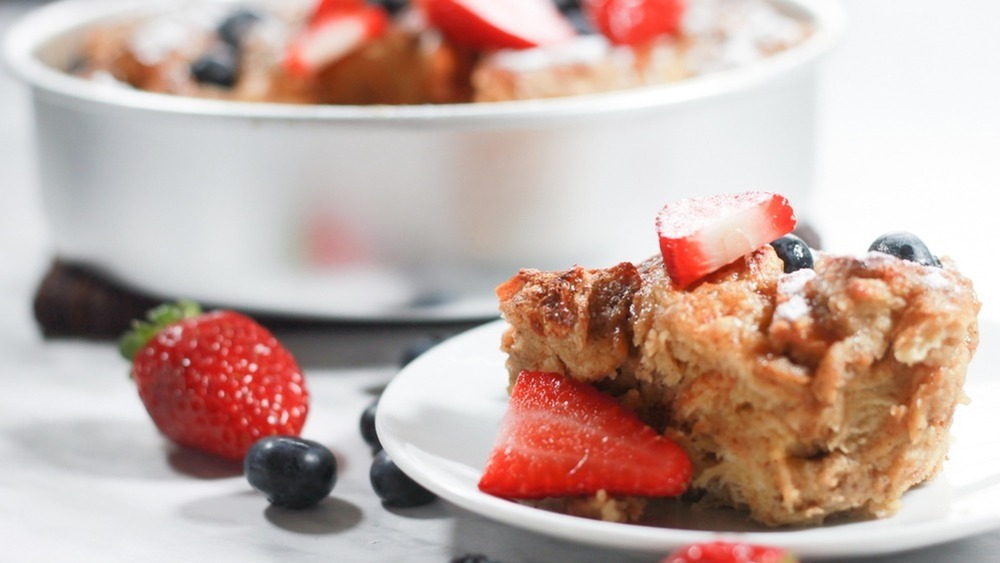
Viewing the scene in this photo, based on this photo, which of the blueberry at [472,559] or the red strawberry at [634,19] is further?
the red strawberry at [634,19]

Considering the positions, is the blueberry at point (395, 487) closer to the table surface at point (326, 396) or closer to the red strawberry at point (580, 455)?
the table surface at point (326, 396)

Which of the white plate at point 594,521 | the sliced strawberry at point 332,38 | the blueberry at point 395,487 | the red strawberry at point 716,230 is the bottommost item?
the blueberry at point 395,487

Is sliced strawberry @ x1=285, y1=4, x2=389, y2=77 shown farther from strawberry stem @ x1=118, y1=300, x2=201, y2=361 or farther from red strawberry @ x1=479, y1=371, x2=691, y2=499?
red strawberry @ x1=479, y1=371, x2=691, y2=499

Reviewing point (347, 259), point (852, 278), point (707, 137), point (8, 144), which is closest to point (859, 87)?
point (707, 137)

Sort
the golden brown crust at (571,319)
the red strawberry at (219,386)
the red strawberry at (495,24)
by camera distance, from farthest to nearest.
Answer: the red strawberry at (495,24) → the red strawberry at (219,386) → the golden brown crust at (571,319)

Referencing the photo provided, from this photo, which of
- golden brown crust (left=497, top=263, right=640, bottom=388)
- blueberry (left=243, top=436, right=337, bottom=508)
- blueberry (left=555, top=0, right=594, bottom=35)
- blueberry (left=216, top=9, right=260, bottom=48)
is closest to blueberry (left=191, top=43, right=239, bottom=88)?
blueberry (left=216, top=9, right=260, bottom=48)

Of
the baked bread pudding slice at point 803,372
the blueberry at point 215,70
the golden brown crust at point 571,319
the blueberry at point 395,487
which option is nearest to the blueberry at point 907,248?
the baked bread pudding slice at point 803,372
